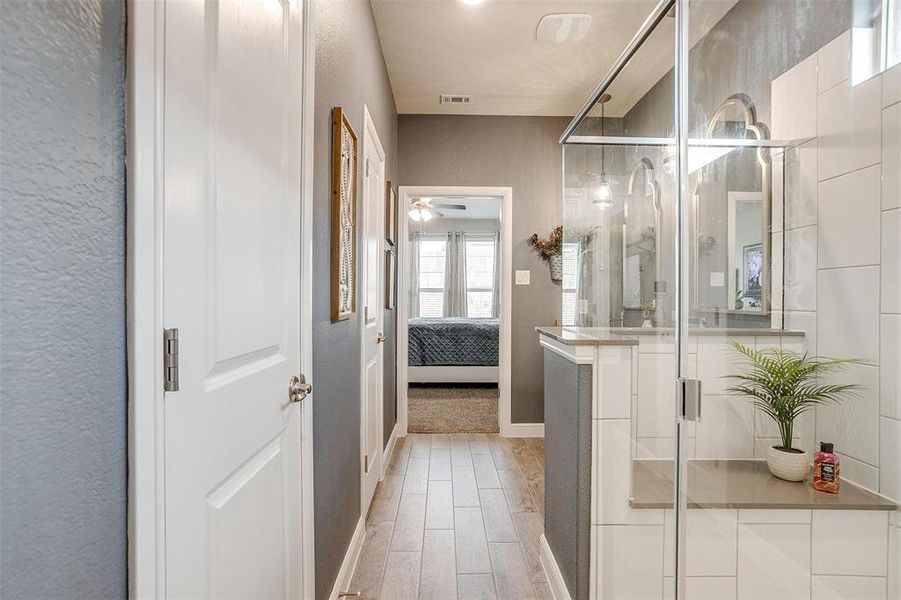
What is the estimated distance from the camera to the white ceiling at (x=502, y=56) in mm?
2525

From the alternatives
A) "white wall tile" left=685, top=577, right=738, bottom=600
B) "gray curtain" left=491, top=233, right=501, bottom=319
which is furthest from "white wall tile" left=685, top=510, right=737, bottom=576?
"gray curtain" left=491, top=233, right=501, bottom=319

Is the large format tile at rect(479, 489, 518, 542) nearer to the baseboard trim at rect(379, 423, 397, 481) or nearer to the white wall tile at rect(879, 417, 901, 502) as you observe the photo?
the baseboard trim at rect(379, 423, 397, 481)

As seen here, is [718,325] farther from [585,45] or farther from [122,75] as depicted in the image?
[585,45]

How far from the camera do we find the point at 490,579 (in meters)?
2.01

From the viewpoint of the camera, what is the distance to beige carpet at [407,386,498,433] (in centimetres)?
422

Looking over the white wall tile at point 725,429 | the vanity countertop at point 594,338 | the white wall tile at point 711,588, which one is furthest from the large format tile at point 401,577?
the white wall tile at point 725,429

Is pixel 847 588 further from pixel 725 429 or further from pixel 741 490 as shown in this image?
pixel 725 429

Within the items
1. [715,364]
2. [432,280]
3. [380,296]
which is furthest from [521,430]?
[432,280]

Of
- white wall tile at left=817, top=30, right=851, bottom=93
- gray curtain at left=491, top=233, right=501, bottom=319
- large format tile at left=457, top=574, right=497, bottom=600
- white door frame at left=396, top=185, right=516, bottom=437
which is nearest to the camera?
white wall tile at left=817, top=30, right=851, bottom=93

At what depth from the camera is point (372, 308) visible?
8.87 ft

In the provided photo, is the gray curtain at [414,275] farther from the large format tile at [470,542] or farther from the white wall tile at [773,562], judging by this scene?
the white wall tile at [773,562]

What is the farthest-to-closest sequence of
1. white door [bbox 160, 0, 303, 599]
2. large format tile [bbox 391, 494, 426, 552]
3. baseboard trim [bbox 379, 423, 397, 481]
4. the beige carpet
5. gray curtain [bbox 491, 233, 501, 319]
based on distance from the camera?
gray curtain [bbox 491, 233, 501, 319] → the beige carpet → baseboard trim [bbox 379, 423, 397, 481] → large format tile [bbox 391, 494, 426, 552] → white door [bbox 160, 0, 303, 599]

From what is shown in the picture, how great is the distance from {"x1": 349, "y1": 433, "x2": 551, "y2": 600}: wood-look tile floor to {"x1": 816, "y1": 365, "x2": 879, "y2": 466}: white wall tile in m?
1.24

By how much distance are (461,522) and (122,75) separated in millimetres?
2411
